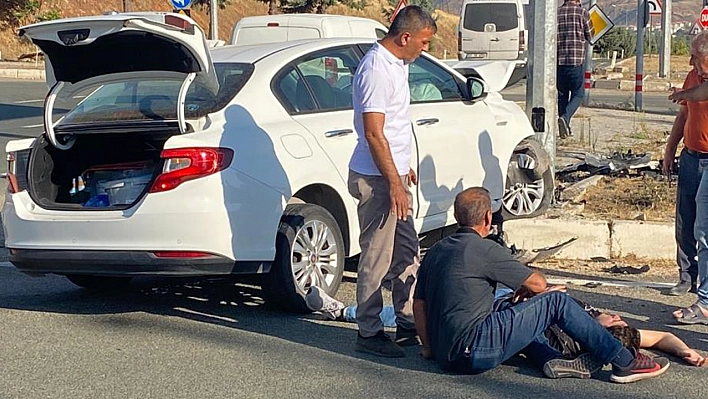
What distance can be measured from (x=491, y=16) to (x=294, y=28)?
44.0 ft

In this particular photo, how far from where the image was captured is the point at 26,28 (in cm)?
616

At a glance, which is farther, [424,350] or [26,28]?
[26,28]

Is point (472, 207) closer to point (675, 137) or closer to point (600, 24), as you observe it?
point (675, 137)

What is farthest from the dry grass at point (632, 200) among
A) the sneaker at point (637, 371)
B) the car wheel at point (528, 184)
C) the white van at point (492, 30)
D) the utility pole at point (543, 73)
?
the white van at point (492, 30)

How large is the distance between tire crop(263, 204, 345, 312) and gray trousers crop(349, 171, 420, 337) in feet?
2.63

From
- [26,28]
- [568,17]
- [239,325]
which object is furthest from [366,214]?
[568,17]

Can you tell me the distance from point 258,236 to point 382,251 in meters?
0.93

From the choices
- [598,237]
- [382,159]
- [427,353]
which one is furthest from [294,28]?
[427,353]

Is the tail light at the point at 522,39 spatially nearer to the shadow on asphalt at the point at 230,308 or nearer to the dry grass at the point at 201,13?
the shadow on asphalt at the point at 230,308

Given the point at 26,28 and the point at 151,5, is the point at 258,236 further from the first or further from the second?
the point at 151,5

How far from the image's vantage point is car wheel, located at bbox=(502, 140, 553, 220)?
8531 mm

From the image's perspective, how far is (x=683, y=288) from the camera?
686cm

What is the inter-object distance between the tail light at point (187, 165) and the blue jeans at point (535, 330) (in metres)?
1.87

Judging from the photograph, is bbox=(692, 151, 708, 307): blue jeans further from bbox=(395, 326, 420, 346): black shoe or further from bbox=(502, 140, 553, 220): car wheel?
bbox=(502, 140, 553, 220): car wheel
